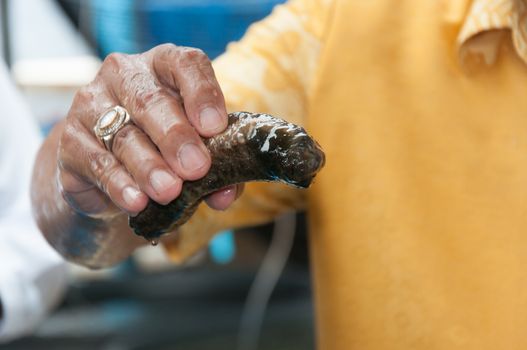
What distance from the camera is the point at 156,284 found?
2.74 m

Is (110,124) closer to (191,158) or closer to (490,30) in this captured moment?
(191,158)

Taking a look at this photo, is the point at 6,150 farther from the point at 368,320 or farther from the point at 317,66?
the point at 368,320

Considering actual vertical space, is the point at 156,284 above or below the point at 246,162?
below

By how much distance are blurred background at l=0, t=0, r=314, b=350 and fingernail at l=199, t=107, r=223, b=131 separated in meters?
1.59

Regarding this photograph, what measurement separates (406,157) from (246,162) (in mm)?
393

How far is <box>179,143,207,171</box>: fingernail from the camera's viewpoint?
0.74 m

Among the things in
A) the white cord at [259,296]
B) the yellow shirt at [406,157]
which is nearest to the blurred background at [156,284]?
the white cord at [259,296]

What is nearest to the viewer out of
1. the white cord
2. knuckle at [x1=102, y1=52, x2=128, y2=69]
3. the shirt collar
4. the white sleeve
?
knuckle at [x1=102, y1=52, x2=128, y2=69]

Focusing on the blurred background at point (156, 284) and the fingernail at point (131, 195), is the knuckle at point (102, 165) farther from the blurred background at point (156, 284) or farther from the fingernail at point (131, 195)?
the blurred background at point (156, 284)

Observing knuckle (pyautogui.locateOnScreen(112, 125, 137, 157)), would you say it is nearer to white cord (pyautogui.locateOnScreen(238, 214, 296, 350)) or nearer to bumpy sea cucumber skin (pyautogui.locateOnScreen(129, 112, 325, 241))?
bumpy sea cucumber skin (pyautogui.locateOnScreen(129, 112, 325, 241))

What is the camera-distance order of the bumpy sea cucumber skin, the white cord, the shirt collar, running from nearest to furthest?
the bumpy sea cucumber skin, the shirt collar, the white cord

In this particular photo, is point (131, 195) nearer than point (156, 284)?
Yes

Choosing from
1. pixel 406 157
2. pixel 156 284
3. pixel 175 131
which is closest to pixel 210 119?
pixel 175 131

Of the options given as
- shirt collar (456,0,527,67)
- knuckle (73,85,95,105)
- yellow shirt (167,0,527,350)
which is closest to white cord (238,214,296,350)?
yellow shirt (167,0,527,350)
